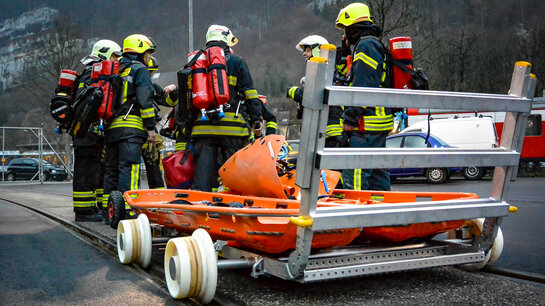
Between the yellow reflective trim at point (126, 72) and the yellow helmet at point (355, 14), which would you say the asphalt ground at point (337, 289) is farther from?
the yellow reflective trim at point (126, 72)

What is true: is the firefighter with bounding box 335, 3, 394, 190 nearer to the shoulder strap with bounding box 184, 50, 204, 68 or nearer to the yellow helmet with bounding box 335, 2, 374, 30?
the yellow helmet with bounding box 335, 2, 374, 30

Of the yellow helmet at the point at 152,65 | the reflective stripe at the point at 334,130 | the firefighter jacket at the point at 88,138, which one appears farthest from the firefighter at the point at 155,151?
the reflective stripe at the point at 334,130

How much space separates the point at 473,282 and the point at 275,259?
135 centimetres

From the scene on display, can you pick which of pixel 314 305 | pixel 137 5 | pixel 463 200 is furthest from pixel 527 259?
pixel 137 5

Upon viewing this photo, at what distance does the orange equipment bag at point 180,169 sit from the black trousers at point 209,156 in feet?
0.67

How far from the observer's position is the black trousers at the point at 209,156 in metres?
5.36

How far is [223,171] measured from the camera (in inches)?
175

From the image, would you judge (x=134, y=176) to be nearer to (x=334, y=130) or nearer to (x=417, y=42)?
(x=334, y=130)

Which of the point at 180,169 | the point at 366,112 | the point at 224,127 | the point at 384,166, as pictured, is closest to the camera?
the point at 384,166

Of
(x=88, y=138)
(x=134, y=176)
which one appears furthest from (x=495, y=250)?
(x=88, y=138)

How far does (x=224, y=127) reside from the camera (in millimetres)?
5492

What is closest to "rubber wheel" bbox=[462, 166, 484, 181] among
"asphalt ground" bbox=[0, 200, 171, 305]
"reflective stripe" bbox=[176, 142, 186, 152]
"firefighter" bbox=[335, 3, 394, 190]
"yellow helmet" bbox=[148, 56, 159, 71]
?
"reflective stripe" bbox=[176, 142, 186, 152]

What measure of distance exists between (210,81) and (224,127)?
0.51 m

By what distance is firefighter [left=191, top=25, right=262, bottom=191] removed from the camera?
17.8 feet
